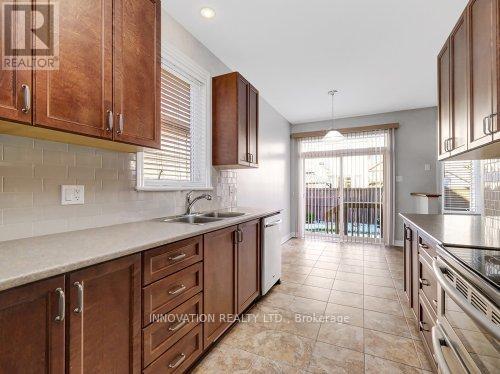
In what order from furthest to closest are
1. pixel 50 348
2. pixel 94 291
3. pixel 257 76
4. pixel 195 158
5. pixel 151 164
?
pixel 257 76, pixel 195 158, pixel 151 164, pixel 94 291, pixel 50 348

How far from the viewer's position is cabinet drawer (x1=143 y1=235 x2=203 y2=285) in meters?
1.24

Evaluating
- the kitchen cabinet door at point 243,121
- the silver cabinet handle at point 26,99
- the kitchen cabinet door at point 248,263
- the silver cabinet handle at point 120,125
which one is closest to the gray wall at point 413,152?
the kitchen cabinet door at point 243,121

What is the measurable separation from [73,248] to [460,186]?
222 inches

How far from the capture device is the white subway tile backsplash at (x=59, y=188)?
4.09ft

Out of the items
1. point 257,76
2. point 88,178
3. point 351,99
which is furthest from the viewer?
point 351,99

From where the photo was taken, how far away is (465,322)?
0.98 meters

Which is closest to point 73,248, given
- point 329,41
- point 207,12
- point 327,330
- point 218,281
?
point 218,281

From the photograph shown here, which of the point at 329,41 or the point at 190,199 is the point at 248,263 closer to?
the point at 190,199

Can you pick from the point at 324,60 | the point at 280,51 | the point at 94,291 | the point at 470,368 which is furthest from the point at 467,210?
the point at 94,291

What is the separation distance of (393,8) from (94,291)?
2956 millimetres

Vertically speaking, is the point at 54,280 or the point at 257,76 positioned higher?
the point at 257,76

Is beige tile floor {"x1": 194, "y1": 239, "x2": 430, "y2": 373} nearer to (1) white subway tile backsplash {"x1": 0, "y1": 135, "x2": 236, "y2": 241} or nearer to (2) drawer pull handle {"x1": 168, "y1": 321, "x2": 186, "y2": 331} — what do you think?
(2) drawer pull handle {"x1": 168, "y1": 321, "x2": 186, "y2": 331}

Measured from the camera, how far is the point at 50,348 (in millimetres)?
855

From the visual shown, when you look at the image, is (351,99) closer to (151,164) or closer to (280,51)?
(280,51)
